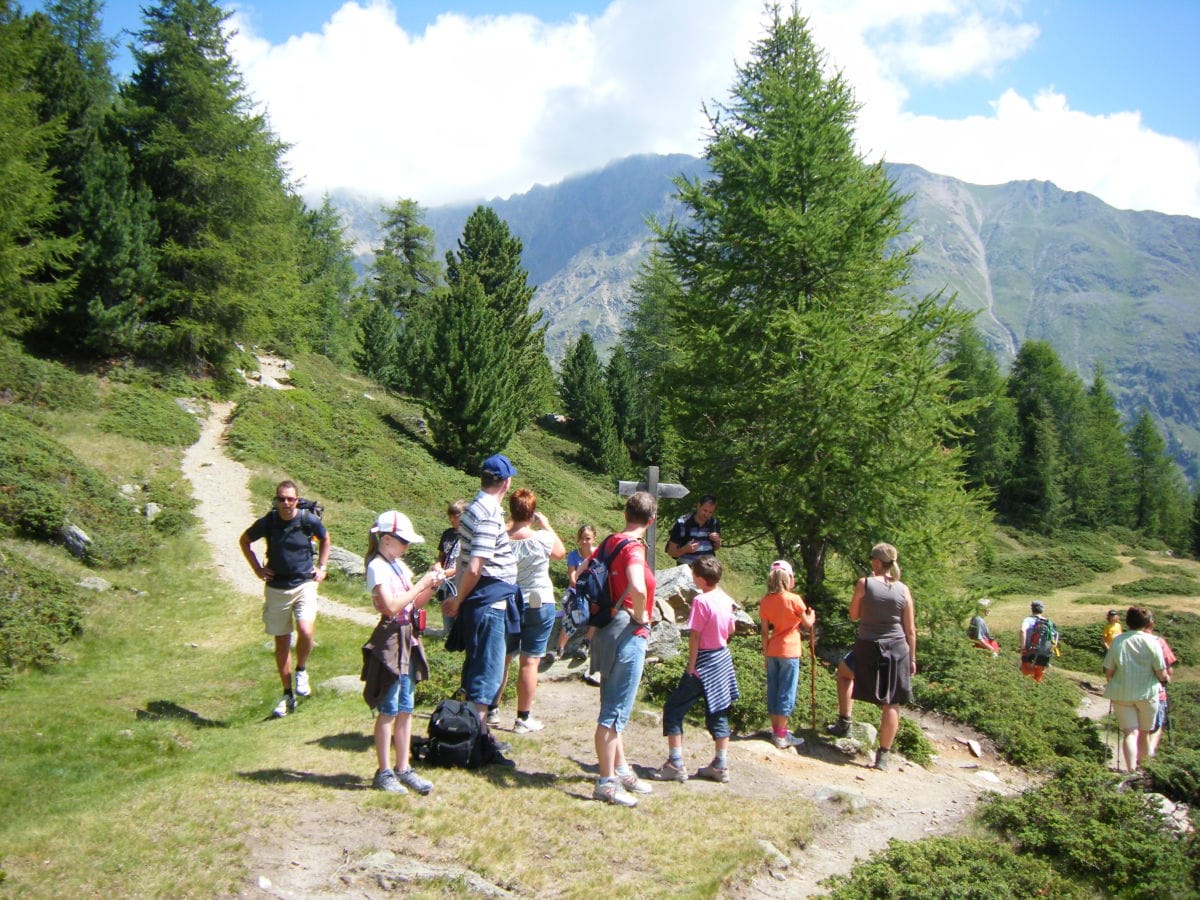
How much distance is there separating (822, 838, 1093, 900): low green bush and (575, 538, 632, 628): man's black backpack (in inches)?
93.6

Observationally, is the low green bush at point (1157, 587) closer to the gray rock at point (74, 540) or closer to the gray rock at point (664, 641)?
the gray rock at point (664, 641)

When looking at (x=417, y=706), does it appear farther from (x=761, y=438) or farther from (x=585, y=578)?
(x=761, y=438)

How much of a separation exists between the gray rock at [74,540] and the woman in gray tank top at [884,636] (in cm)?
1281

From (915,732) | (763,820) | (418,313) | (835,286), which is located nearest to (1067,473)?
(418,313)

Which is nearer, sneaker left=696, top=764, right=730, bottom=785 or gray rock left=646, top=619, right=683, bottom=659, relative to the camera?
sneaker left=696, top=764, right=730, bottom=785

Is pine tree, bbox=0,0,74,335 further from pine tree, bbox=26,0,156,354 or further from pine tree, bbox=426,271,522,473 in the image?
pine tree, bbox=426,271,522,473

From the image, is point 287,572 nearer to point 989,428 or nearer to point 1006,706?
point 1006,706

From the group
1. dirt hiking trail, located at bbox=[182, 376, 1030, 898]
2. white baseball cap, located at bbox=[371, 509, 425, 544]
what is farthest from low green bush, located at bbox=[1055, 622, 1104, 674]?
white baseball cap, located at bbox=[371, 509, 425, 544]

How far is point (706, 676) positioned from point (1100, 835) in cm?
309

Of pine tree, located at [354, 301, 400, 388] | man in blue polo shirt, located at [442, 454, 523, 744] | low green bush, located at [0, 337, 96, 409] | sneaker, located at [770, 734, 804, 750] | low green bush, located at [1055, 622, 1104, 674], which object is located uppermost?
pine tree, located at [354, 301, 400, 388]

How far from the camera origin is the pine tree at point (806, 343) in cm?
1233

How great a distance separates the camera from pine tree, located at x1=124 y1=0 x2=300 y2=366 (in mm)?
25547

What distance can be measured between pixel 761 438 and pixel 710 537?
13.9ft

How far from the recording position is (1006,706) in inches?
429
